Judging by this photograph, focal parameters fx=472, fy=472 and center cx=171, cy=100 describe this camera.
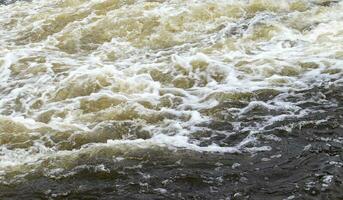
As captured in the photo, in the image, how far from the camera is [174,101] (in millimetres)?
6719

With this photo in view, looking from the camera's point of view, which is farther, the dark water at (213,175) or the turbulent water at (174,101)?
the turbulent water at (174,101)

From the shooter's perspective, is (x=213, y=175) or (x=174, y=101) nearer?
(x=213, y=175)

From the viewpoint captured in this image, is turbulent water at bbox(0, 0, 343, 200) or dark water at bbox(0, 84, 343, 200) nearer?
dark water at bbox(0, 84, 343, 200)

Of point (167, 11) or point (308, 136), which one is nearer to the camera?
point (308, 136)

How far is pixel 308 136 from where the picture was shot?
532 centimetres

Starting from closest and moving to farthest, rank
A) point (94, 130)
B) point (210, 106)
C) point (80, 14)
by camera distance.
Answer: point (94, 130) < point (210, 106) < point (80, 14)

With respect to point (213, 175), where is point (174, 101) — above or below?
below

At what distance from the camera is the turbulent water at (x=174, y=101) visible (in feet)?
15.8

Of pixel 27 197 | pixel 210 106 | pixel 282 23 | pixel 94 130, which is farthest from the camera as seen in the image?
pixel 282 23

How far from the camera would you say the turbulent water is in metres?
4.82

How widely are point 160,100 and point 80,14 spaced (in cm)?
481

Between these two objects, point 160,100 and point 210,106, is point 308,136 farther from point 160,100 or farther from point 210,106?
point 160,100

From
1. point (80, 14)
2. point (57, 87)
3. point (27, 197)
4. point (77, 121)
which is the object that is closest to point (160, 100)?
point (77, 121)

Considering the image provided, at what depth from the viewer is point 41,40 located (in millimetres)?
9688
